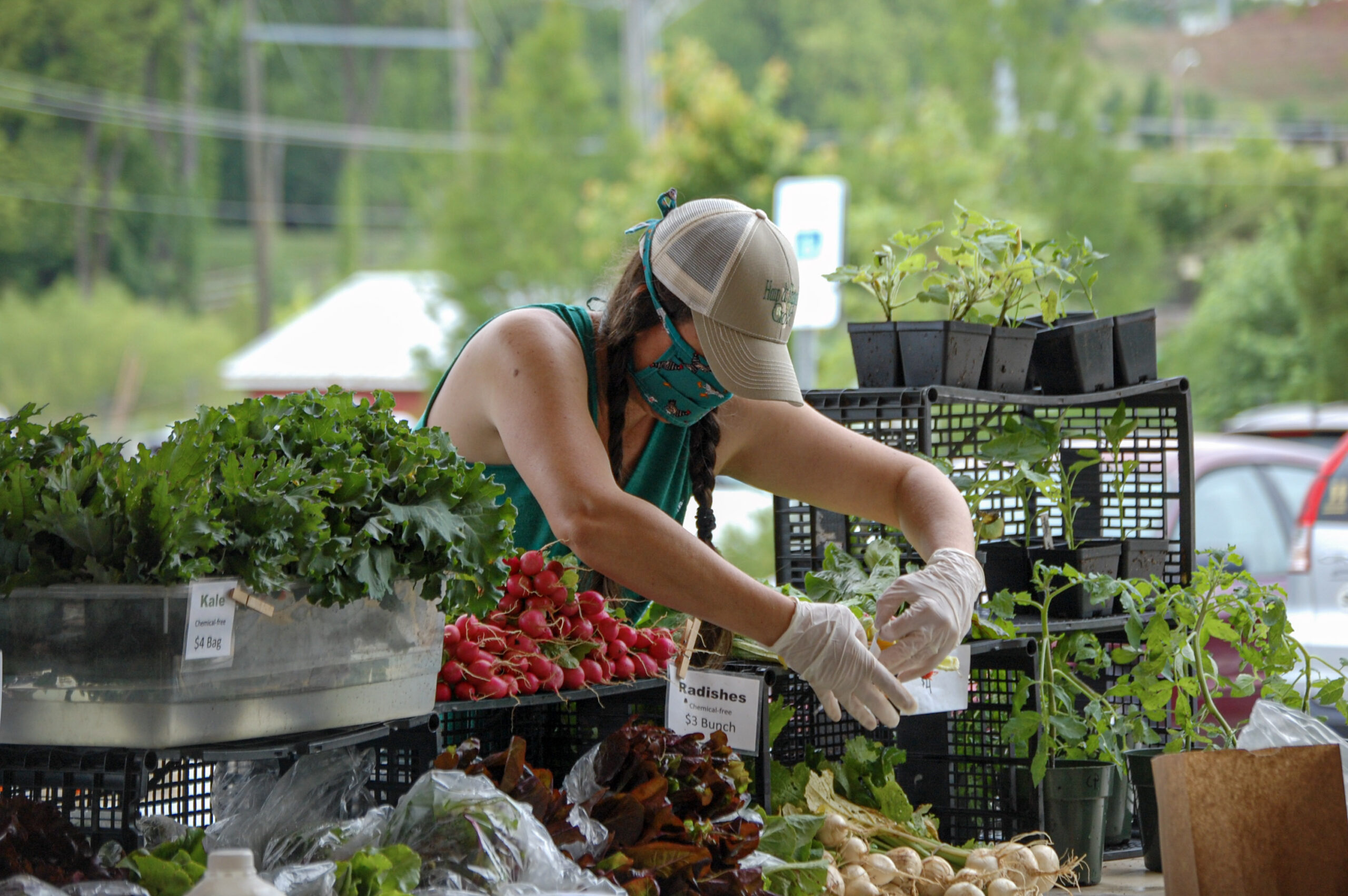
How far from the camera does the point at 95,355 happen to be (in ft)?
83.5

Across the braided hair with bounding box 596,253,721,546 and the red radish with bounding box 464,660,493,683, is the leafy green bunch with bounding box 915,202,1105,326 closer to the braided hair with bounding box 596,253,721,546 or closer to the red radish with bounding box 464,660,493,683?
the braided hair with bounding box 596,253,721,546

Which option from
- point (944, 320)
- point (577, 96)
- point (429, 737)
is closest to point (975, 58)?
point (577, 96)

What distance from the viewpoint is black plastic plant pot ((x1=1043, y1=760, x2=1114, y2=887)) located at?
259 cm

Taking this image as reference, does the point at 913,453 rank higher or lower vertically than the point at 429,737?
higher

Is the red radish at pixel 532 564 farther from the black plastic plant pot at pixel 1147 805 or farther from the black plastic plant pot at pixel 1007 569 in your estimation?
the black plastic plant pot at pixel 1147 805

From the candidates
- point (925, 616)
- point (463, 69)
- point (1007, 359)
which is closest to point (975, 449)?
point (1007, 359)

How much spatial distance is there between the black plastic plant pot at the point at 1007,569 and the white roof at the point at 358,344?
1289 cm

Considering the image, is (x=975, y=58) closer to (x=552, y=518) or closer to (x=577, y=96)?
(x=577, y=96)

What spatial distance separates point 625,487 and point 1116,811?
126 cm

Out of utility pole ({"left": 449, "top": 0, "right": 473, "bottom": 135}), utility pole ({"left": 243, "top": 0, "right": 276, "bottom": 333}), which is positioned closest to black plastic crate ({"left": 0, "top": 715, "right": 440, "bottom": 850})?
utility pole ({"left": 449, "top": 0, "right": 473, "bottom": 135})

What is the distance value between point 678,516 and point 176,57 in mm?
27802

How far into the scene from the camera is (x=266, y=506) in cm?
162

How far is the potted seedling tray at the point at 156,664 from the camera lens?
1510 mm

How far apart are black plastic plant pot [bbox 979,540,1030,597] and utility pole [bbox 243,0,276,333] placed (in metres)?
Result: 23.6
